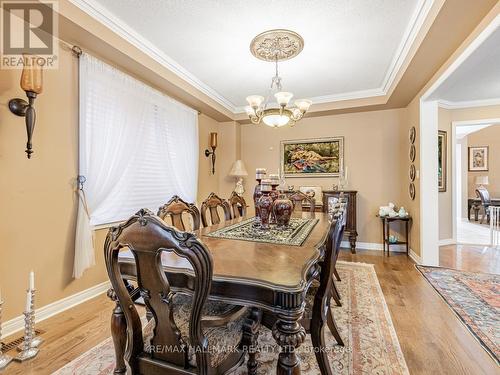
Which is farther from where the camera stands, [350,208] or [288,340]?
[350,208]

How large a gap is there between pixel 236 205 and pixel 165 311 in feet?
7.32

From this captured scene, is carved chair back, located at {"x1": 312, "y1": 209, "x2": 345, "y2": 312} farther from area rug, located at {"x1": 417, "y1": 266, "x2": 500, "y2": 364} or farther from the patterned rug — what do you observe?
area rug, located at {"x1": 417, "y1": 266, "x2": 500, "y2": 364}

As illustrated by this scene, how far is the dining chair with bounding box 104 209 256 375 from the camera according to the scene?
859mm

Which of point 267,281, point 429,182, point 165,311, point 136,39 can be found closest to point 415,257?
point 429,182

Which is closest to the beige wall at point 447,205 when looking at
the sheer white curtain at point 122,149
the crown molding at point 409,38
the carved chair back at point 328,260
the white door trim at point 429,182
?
the white door trim at point 429,182

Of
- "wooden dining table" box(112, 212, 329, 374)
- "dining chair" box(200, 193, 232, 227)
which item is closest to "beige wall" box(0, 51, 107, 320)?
"dining chair" box(200, 193, 232, 227)

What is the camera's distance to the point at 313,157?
4633mm

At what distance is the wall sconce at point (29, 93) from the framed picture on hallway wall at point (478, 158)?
973cm

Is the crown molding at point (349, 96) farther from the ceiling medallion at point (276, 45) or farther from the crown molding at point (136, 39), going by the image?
the crown molding at point (136, 39)

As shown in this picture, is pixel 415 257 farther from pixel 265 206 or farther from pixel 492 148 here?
pixel 492 148

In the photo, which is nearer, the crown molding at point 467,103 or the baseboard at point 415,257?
the baseboard at point 415,257

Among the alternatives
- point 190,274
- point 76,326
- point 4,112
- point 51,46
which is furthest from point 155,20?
point 76,326

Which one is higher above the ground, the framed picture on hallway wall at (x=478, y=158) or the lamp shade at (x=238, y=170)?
the framed picture on hallway wall at (x=478, y=158)

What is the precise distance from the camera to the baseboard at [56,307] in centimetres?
185
